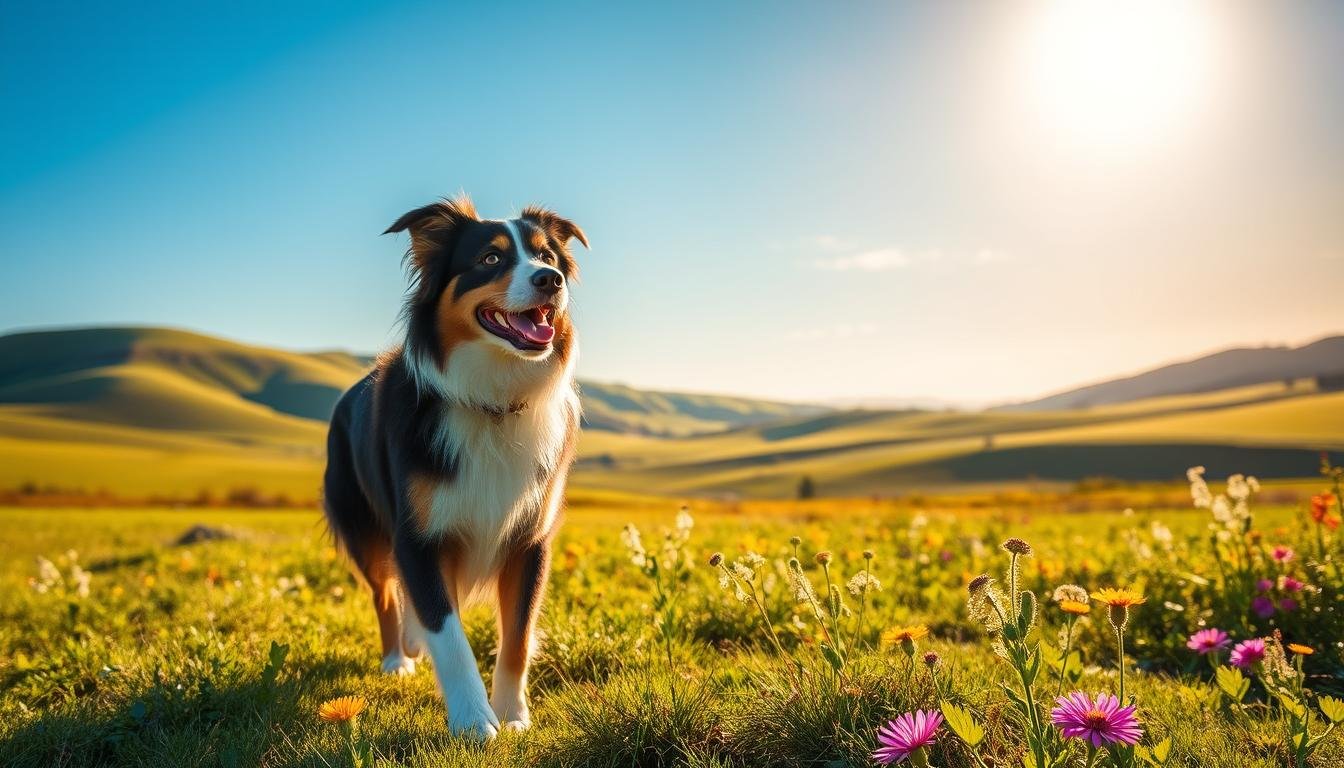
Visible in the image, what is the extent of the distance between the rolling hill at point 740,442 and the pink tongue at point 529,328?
4990 cm

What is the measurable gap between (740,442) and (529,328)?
190840 millimetres

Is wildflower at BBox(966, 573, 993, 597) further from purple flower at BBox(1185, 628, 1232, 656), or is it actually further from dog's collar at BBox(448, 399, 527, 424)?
dog's collar at BBox(448, 399, 527, 424)

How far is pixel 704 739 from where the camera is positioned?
338cm

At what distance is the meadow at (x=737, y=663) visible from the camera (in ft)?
10.4

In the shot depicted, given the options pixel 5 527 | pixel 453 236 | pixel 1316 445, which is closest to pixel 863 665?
pixel 453 236

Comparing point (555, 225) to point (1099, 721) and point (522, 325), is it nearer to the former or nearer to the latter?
point (522, 325)

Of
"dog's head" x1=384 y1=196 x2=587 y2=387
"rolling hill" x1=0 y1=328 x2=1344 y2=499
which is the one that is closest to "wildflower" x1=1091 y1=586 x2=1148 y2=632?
"dog's head" x1=384 y1=196 x2=587 y2=387

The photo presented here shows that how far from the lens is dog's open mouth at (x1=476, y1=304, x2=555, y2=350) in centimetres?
433

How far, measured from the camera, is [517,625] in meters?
4.49

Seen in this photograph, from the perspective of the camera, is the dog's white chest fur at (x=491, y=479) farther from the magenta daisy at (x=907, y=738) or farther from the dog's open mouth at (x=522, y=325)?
the magenta daisy at (x=907, y=738)

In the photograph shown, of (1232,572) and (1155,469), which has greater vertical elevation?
(1232,572)

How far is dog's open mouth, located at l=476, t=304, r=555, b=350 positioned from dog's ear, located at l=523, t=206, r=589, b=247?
0.76m

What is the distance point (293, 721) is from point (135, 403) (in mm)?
179340

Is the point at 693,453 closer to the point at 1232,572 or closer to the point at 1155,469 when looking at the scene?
the point at 1155,469
